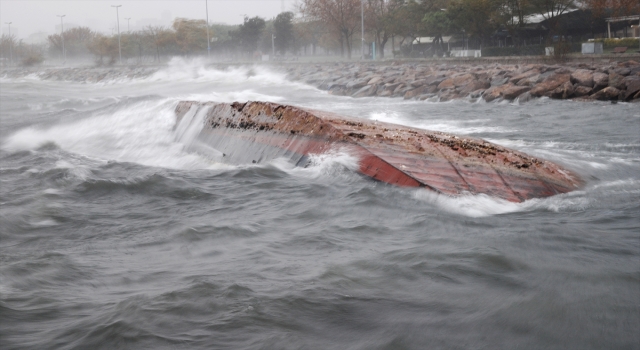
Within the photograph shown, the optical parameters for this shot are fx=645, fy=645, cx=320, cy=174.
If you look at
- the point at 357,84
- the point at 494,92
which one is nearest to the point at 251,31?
the point at 357,84

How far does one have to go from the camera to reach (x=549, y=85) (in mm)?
21125

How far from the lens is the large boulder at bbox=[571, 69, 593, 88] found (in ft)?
66.6

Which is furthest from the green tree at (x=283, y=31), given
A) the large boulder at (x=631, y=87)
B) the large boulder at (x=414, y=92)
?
the large boulder at (x=631, y=87)

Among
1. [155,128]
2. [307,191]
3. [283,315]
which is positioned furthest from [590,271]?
[155,128]

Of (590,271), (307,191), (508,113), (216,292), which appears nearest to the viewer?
A: (216,292)

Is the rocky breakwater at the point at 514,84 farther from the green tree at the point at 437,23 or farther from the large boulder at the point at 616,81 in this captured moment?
the green tree at the point at 437,23

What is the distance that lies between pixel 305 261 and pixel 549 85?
1832cm

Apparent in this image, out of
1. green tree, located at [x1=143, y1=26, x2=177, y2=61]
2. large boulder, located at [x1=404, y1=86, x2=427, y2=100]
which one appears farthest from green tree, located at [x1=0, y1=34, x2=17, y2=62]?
large boulder, located at [x1=404, y1=86, x2=427, y2=100]

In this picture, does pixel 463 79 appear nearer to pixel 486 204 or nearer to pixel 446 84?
pixel 446 84

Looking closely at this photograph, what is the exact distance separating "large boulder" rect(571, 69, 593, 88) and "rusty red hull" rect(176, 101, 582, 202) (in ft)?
Answer: 43.7

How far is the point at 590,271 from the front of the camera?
4609mm

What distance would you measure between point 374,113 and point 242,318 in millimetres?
15569

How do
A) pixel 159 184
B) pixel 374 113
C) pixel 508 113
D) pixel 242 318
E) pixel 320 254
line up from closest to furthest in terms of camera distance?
pixel 242 318, pixel 320 254, pixel 159 184, pixel 508 113, pixel 374 113

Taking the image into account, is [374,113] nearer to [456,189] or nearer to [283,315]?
[456,189]
